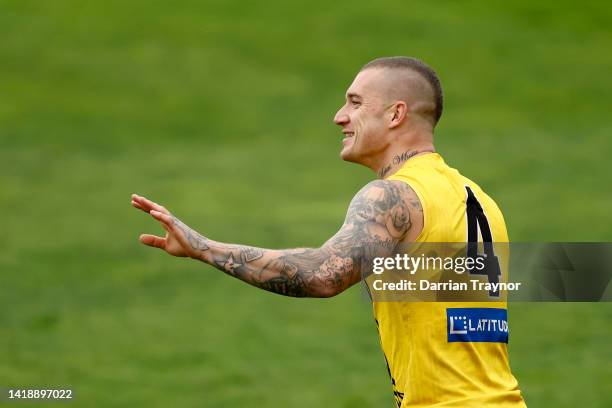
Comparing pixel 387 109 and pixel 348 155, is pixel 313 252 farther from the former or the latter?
pixel 387 109

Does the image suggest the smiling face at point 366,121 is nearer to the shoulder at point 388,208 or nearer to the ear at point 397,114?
the ear at point 397,114

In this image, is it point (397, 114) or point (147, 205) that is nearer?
point (147, 205)

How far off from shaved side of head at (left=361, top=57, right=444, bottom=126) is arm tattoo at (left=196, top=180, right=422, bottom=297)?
76 cm

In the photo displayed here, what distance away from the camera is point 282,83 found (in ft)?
100

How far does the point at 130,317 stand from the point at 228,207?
222 inches

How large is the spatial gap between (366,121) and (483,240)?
869 mm

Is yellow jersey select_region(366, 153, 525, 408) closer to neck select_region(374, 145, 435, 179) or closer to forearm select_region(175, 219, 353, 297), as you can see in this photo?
neck select_region(374, 145, 435, 179)

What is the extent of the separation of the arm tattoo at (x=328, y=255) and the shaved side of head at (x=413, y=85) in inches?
29.9

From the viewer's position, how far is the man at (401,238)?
219 inches

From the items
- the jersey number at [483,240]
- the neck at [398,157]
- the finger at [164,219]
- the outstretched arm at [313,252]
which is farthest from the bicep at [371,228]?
the finger at [164,219]

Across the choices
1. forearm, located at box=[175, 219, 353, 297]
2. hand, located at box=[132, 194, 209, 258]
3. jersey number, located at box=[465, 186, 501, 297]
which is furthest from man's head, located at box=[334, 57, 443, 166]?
hand, located at box=[132, 194, 209, 258]

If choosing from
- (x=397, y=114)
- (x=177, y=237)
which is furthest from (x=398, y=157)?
(x=177, y=237)

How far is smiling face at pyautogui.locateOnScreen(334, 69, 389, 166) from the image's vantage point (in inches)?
246

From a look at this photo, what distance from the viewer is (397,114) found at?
6.23 m
